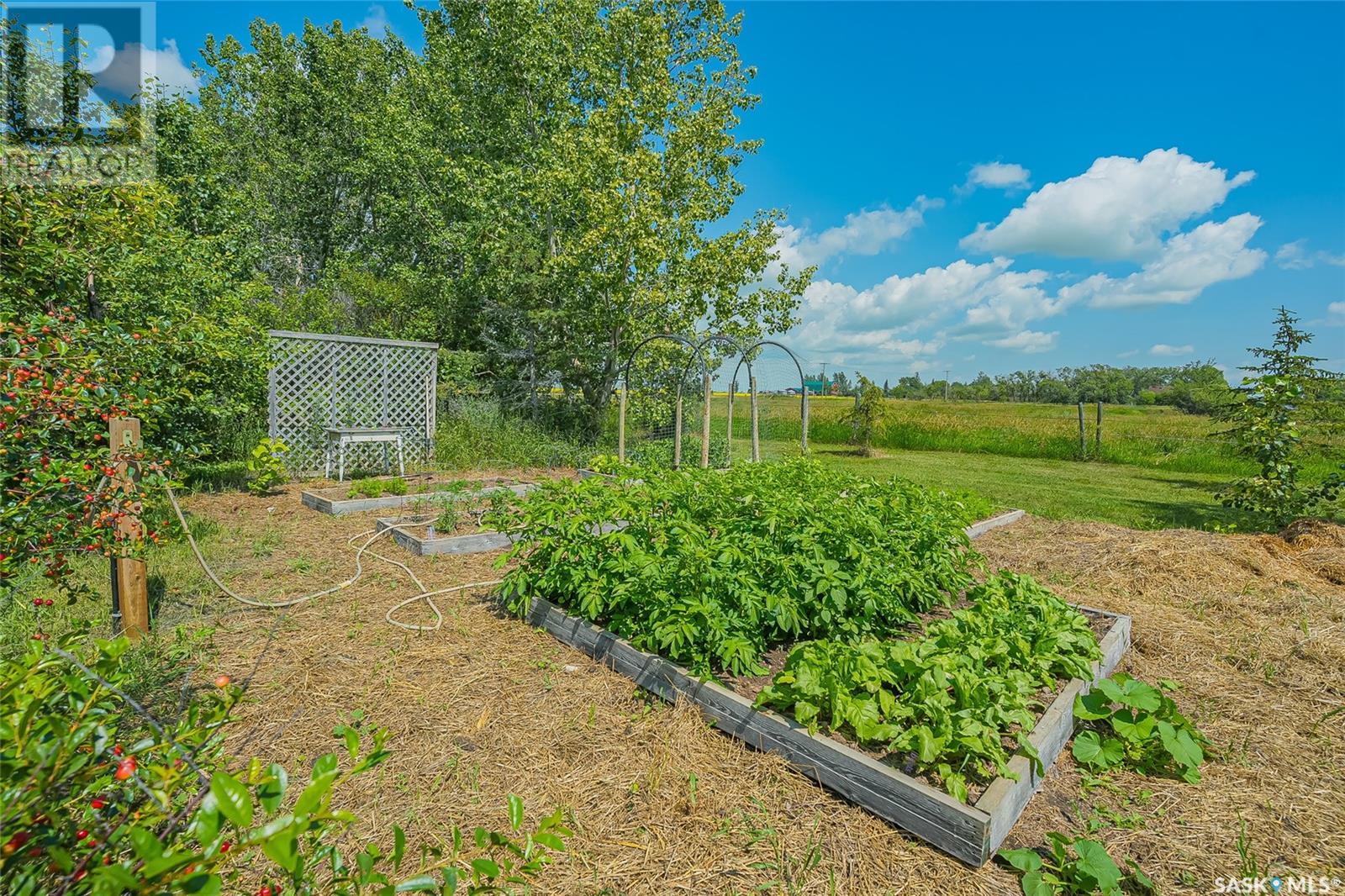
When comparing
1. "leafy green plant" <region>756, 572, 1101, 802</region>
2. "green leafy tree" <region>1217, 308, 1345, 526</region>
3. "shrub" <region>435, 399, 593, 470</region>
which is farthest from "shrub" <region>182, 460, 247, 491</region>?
"green leafy tree" <region>1217, 308, 1345, 526</region>

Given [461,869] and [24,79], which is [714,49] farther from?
[461,869]

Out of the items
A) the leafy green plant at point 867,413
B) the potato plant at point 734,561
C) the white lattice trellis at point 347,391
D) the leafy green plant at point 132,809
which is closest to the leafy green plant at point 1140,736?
the potato plant at point 734,561

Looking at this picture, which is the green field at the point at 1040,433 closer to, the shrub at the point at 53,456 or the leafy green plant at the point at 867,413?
Answer: the leafy green plant at the point at 867,413

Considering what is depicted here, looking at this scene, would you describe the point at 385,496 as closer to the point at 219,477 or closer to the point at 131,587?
the point at 219,477

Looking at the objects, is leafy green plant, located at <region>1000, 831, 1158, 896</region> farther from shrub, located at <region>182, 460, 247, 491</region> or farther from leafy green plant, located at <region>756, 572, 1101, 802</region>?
shrub, located at <region>182, 460, 247, 491</region>

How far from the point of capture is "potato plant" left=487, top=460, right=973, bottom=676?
2.74 meters

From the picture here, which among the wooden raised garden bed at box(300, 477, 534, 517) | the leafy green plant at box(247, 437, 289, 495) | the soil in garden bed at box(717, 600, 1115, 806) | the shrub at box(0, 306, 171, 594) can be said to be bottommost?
the soil in garden bed at box(717, 600, 1115, 806)

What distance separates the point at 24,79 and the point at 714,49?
10415 millimetres

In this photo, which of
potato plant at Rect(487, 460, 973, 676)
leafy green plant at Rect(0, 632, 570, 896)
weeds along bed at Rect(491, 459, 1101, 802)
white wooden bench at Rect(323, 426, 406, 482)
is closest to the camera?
leafy green plant at Rect(0, 632, 570, 896)

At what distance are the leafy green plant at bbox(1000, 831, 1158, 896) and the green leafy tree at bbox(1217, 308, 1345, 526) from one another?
635 cm

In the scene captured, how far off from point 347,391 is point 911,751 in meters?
8.84

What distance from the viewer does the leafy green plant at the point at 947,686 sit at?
2.07 meters

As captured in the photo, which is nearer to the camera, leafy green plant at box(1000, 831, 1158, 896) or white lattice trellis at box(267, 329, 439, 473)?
leafy green plant at box(1000, 831, 1158, 896)

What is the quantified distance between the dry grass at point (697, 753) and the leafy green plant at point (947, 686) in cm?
26
